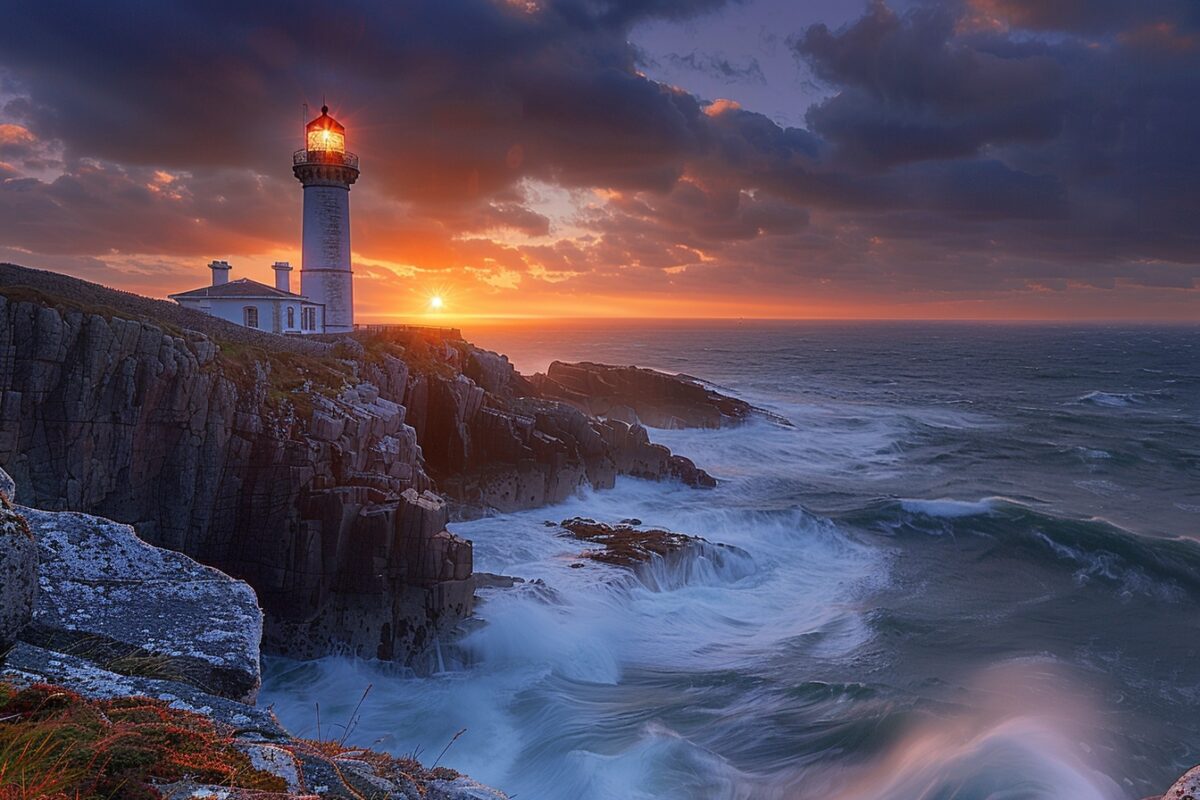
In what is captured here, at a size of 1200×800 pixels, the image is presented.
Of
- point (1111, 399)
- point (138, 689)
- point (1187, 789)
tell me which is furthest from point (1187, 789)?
point (1111, 399)

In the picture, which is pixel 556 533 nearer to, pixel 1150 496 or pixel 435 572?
pixel 435 572

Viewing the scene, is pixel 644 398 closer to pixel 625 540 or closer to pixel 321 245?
pixel 321 245

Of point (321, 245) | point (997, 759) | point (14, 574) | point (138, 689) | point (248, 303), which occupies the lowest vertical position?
point (997, 759)

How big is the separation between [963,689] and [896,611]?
517cm

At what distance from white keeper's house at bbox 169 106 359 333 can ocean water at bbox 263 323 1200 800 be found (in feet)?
64.2

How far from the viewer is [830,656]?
67.8ft

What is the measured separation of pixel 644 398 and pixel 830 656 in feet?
124

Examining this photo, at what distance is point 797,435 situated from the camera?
2191 inches

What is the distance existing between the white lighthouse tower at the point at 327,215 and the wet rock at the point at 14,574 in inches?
1573

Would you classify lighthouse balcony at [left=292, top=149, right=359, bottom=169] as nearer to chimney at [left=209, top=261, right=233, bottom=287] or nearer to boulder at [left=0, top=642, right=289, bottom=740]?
chimney at [left=209, top=261, right=233, bottom=287]

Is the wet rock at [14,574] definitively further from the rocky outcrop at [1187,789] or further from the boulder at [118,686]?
the rocky outcrop at [1187,789]

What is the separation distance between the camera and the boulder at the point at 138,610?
18.3 feet

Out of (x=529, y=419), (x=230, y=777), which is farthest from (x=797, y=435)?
(x=230, y=777)

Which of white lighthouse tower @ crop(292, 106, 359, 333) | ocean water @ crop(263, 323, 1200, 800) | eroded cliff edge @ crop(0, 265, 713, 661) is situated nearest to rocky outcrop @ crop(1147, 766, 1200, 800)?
ocean water @ crop(263, 323, 1200, 800)
